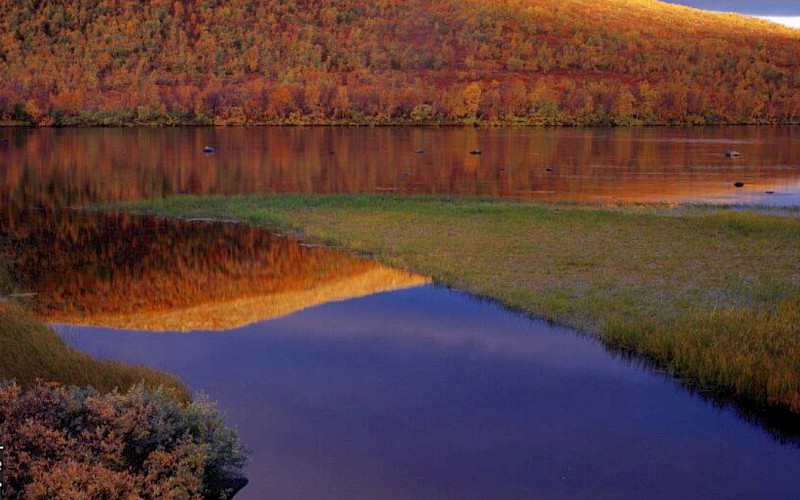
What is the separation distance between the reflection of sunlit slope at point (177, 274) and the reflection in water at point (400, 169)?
36.7 feet

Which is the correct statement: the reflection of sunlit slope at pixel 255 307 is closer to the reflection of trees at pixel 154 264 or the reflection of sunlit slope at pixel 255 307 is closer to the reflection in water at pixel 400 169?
the reflection of trees at pixel 154 264

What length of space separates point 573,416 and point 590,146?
228ft

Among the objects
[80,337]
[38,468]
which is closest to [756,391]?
[38,468]

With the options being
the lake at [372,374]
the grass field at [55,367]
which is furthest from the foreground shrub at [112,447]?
the grass field at [55,367]

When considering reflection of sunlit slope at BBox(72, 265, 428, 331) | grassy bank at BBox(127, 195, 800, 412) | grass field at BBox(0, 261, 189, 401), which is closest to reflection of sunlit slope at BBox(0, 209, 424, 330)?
reflection of sunlit slope at BBox(72, 265, 428, 331)

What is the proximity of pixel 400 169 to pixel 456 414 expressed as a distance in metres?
41.6

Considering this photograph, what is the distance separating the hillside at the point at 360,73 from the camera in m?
140

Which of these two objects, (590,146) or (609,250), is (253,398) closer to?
(609,250)

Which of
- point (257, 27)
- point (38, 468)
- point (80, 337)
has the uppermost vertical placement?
point (257, 27)

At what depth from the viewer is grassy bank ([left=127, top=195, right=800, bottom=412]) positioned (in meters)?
12.0

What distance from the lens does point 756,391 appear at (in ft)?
36.1

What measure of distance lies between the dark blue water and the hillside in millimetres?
118693

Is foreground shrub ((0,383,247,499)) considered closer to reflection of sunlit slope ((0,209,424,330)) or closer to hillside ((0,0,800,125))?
reflection of sunlit slope ((0,209,424,330))

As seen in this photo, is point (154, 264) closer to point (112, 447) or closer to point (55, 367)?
point (55, 367)
